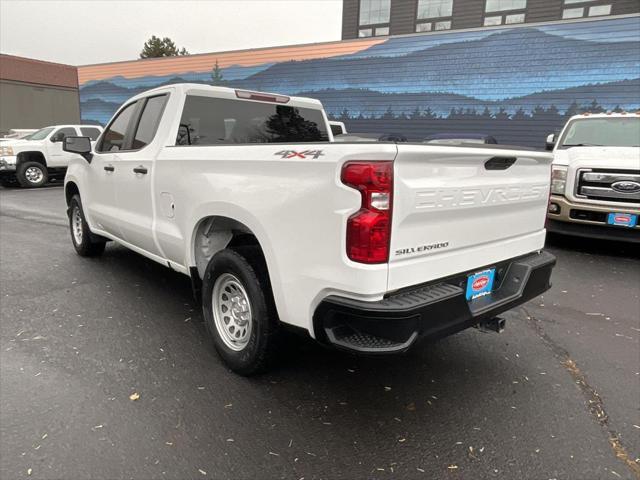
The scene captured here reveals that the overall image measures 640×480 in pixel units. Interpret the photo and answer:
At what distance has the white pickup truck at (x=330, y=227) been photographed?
7.10 ft

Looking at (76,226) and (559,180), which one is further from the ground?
(559,180)

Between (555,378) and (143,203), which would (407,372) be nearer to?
(555,378)

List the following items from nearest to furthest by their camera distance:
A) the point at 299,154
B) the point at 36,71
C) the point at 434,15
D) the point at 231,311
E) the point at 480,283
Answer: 1. the point at 299,154
2. the point at 480,283
3. the point at 231,311
4. the point at 434,15
5. the point at 36,71

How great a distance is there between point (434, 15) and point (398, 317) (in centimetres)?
1808

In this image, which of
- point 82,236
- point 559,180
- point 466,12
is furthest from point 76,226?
point 466,12

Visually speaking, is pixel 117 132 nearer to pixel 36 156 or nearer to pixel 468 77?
pixel 468 77

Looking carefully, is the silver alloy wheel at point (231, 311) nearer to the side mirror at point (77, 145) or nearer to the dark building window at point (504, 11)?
the side mirror at point (77, 145)

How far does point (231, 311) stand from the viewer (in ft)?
10.4

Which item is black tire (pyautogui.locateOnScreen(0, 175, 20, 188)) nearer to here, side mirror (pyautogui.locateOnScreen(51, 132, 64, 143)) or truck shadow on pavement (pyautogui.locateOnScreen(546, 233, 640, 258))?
side mirror (pyautogui.locateOnScreen(51, 132, 64, 143))

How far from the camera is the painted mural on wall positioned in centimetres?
1197

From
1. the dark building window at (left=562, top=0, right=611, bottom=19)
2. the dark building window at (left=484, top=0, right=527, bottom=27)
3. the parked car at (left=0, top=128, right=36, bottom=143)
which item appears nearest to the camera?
the parked car at (left=0, top=128, right=36, bottom=143)

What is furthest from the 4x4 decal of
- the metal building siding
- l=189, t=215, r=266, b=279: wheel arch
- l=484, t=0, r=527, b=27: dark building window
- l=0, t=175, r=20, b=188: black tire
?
l=484, t=0, r=527, b=27: dark building window

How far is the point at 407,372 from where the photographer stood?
3207 millimetres

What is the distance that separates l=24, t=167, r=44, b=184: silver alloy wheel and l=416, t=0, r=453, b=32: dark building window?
14.2 meters
